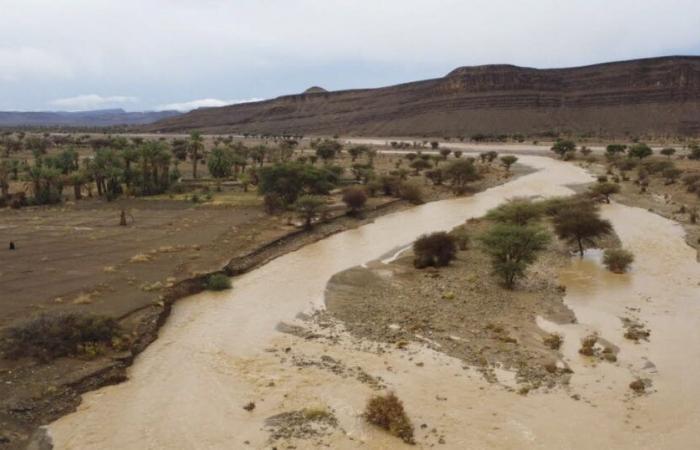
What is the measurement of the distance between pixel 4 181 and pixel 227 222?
22.8 m

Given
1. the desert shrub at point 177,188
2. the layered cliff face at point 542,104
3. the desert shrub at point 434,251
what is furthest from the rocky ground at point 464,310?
the layered cliff face at point 542,104

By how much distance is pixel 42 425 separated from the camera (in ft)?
49.1

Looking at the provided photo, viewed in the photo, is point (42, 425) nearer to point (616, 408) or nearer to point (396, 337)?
point (396, 337)

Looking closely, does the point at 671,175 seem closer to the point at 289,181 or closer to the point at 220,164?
the point at 289,181

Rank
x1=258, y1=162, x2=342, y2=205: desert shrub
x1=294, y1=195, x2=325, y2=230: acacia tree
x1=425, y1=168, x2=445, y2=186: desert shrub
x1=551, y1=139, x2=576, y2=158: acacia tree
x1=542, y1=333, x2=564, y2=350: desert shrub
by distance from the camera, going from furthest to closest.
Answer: x1=551, y1=139, x2=576, y2=158: acacia tree, x1=425, y1=168, x2=445, y2=186: desert shrub, x1=258, y1=162, x2=342, y2=205: desert shrub, x1=294, y1=195, x2=325, y2=230: acacia tree, x1=542, y1=333, x2=564, y2=350: desert shrub

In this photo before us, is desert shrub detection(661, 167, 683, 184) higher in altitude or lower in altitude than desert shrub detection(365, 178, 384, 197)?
higher

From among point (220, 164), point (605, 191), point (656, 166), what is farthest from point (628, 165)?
point (220, 164)

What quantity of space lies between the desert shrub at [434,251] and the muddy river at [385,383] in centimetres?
580

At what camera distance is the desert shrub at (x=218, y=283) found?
87.0ft

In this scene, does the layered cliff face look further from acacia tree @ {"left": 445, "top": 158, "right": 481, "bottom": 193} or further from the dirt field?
the dirt field

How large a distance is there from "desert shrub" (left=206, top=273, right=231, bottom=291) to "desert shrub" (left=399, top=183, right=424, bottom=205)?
88.5 ft

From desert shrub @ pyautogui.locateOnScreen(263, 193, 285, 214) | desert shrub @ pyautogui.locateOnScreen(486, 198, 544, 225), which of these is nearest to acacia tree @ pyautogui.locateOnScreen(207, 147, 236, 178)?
desert shrub @ pyautogui.locateOnScreen(263, 193, 285, 214)

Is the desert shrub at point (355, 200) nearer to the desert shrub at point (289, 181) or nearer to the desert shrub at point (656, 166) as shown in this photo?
the desert shrub at point (289, 181)

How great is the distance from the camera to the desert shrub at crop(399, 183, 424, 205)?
51.5m
